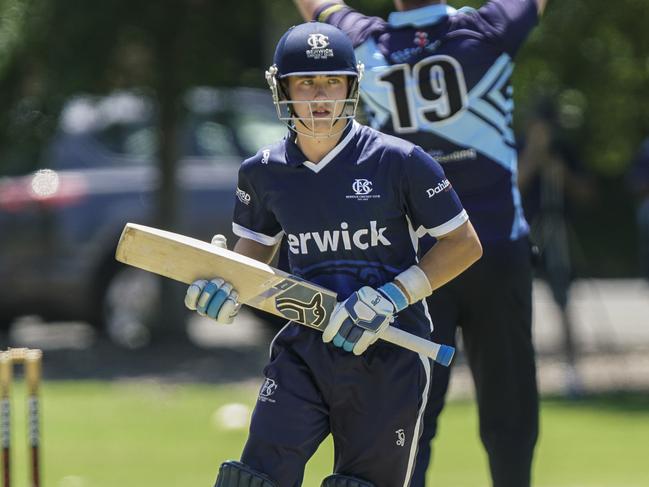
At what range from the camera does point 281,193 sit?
191 inches

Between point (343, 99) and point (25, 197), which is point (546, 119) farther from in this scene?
point (343, 99)

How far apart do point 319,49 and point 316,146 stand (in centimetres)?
32

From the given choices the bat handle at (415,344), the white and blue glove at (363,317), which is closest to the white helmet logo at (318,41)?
the white and blue glove at (363,317)

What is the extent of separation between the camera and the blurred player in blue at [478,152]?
5418 mm

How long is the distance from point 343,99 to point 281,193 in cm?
37

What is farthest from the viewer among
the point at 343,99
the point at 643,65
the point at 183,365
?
the point at 183,365

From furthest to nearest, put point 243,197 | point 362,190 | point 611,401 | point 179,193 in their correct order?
1. point 179,193
2. point 611,401
3. point 243,197
4. point 362,190

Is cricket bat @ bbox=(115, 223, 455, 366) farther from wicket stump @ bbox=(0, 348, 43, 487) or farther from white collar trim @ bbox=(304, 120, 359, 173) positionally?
wicket stump @ bbox=(0, 348, 43, 487)

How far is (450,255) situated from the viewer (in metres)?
4.79

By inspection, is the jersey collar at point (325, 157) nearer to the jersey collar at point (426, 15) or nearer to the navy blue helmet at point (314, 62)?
the navy blue helmet at point (314, 62)

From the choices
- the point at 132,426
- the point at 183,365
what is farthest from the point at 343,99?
the point at 183,365

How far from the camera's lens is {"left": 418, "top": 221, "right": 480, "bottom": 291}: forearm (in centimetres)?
477

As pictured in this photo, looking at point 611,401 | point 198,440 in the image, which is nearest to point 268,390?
point 198,440

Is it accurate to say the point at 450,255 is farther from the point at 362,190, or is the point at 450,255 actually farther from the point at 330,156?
the point at 330,156
